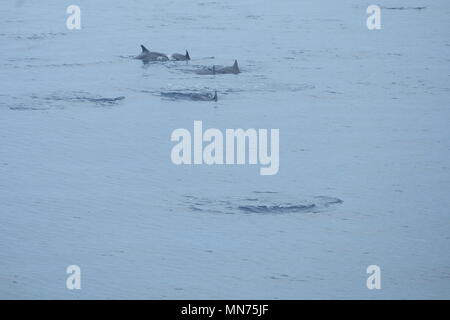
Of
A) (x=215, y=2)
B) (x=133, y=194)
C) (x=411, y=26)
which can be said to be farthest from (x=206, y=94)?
(x=215, y=2)

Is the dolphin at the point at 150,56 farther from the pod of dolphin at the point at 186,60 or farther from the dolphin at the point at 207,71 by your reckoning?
the dolphin at the point at 207,71

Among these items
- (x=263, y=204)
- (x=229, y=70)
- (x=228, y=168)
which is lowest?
(x=263, y=204)

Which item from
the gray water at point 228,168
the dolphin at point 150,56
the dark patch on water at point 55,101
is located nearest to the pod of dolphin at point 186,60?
the dolphin at point 150,56

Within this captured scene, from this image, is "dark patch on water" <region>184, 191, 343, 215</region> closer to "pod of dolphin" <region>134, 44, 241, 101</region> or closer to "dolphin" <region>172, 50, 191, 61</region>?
"pod of dolphin" <region>134, 44, 241, 101</region>

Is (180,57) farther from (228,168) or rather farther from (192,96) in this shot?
(228,168)

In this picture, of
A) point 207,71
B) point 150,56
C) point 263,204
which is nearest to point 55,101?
point 207,71

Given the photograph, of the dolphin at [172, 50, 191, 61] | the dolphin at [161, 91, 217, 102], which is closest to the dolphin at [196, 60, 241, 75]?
the dolphin at [172, 50, 191, 61]

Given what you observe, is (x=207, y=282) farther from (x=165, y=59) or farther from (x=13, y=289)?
(x=165, y=59)
